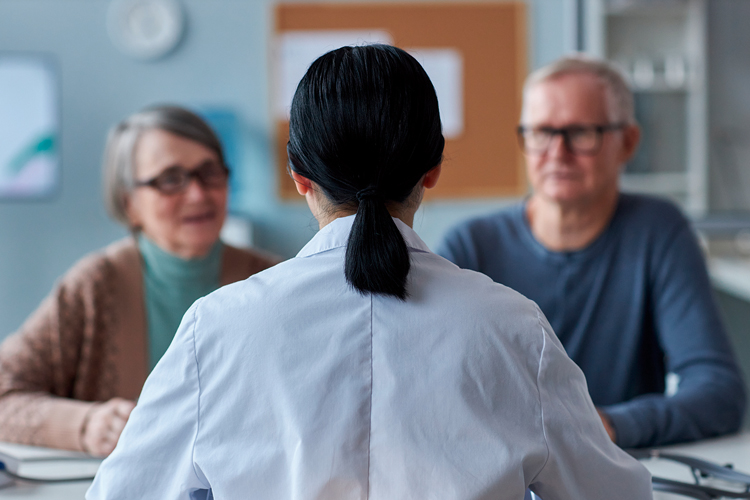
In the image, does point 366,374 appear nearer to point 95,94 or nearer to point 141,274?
point 141,274

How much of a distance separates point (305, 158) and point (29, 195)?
3.40m

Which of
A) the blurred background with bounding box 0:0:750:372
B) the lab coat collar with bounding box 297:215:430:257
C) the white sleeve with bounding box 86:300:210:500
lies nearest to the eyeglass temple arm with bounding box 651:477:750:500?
the lab coat collar with bounding box 297:215:430:257

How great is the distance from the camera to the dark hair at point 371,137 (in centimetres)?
72

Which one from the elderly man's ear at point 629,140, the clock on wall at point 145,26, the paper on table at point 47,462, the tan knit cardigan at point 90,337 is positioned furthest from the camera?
the clock on wall at point 145,26

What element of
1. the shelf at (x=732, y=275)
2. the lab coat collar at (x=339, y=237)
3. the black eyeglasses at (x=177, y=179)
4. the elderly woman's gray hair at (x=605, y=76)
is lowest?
the shelf at (x=732, y=275)

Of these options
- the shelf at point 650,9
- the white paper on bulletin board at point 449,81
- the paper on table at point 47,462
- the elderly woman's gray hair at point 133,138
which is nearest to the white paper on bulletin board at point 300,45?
the white paper on bulletin board at point 449,81

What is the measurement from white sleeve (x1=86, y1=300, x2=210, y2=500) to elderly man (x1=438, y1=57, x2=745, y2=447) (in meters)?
1.00

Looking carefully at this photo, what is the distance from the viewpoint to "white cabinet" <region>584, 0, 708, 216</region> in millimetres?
3477

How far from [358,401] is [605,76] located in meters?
1.19

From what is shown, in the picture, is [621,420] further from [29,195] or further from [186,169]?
[29,195]

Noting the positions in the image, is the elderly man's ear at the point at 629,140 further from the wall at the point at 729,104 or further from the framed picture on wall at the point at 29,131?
the framed picture on wall at the point at 29,131

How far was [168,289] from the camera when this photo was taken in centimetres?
157

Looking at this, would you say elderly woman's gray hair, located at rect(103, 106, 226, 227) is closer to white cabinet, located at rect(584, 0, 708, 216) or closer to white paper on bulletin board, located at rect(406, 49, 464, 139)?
white paper on bulletin board, located at rect(406, 49, 464, 139)

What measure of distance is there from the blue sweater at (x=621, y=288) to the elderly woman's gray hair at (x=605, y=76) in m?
0.20
